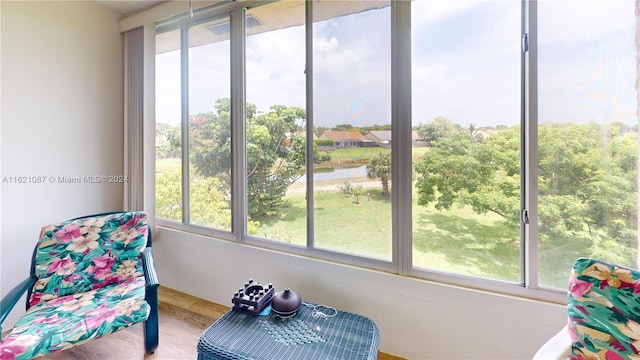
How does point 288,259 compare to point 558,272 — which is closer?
point 558,272

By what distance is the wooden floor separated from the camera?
175 cm

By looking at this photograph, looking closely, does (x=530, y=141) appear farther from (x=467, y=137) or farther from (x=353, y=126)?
(x=353, y=126)

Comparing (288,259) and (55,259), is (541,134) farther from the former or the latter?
(55,259)

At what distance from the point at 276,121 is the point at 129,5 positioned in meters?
1.88

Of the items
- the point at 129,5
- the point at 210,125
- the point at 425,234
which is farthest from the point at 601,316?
the point at 129,5

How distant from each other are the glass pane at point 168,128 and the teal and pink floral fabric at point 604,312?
9.46 ft

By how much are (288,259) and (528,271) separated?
151 centimetres

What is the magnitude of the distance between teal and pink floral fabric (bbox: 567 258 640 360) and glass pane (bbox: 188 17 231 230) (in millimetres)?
2281

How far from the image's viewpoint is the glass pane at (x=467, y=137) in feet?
4.98

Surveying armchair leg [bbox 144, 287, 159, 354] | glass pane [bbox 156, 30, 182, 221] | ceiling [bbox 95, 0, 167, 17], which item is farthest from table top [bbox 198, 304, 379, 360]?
ceiling [bbox 95, 0, 167, 17]

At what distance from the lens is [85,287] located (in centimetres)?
188

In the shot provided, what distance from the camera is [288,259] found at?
2.04 metres

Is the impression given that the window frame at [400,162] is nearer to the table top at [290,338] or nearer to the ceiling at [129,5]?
the ceiling at [129,5]

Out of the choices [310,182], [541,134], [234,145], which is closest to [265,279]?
[310,182]
